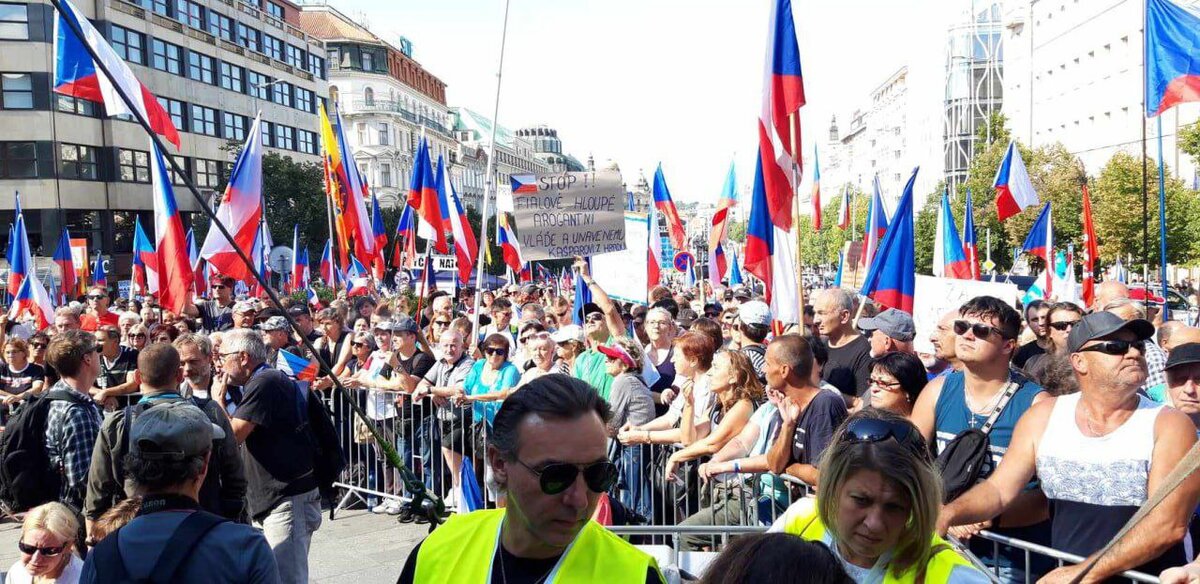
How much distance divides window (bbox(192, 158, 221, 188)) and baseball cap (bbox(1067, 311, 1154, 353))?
5100 centimetres

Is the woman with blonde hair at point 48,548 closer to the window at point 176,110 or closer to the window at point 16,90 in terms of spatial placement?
the window at point 16,90

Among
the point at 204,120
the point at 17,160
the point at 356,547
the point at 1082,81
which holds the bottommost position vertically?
the point at 356,547

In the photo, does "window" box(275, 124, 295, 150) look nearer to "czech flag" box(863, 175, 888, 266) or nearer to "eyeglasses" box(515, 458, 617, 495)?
"czech flag" box(863, 175, 888, 266)

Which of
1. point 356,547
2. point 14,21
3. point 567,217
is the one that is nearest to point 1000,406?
point 356,547

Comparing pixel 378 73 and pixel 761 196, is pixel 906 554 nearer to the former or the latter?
pixel 761 196

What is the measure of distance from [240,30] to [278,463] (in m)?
54.5

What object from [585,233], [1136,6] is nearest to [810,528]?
[585,233]

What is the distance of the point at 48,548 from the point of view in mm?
3805

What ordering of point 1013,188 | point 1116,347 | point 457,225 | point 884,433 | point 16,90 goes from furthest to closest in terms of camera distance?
point 16,90
point 457,225
point 1013,188
point 1116,347
point 884,433

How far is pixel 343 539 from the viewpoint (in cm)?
703

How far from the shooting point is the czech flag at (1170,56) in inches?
338

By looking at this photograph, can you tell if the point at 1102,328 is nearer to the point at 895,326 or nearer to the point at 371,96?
the point at 895,326

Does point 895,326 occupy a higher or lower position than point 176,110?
lower

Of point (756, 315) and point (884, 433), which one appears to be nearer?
point (884, 433)
